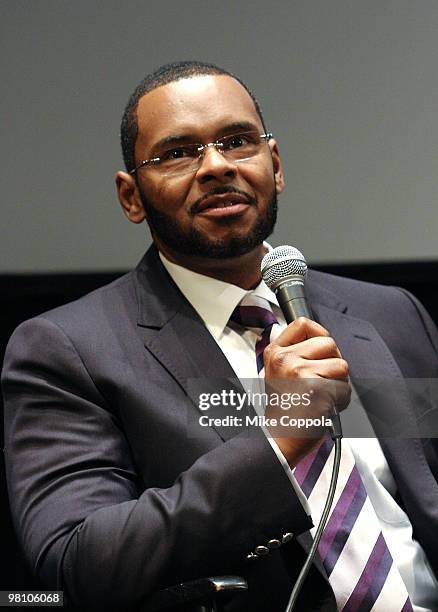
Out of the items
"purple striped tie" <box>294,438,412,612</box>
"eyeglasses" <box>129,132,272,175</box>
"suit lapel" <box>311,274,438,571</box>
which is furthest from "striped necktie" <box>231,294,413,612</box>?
"eyeglasses" <box>129,132,272,175</box>

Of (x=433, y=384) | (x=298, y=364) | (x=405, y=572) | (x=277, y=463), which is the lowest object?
(x=405, y=572)

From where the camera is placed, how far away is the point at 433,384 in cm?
218

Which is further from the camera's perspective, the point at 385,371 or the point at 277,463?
the point at 385,371

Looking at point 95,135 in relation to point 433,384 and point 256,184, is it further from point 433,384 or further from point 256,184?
point 433,384

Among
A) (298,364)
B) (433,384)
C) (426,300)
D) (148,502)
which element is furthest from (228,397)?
(426,300)

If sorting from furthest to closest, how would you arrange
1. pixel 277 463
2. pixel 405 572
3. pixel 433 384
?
pixel 433 384 < pixel 405 572 < pixel 277 463

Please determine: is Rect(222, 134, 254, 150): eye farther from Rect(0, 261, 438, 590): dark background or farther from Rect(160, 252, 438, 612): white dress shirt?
Rect(0, 261, 438, 590): dark background

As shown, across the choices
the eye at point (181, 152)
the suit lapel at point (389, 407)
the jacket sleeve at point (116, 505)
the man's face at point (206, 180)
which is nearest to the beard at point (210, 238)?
the man's face at point (206, 180)

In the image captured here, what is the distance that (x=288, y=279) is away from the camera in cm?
160

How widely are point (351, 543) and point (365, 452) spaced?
0.76 ft

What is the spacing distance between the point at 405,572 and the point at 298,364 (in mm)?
591

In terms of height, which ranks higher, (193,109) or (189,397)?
(193,109)

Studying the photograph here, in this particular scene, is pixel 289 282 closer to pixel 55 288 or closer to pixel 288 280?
pixel 288 280

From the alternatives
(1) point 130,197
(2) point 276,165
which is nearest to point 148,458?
(1) point 130,197
